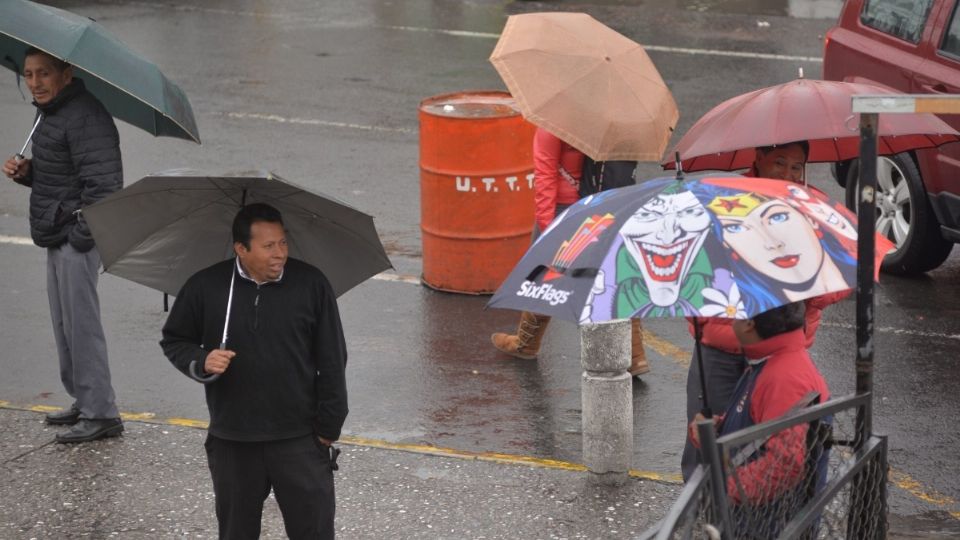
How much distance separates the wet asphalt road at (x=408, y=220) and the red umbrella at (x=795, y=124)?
1747 millimetres

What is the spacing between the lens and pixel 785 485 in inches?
166

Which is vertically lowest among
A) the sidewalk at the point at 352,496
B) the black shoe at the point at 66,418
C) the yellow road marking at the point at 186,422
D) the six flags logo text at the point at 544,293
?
the yellow road marking at the point at 186,422

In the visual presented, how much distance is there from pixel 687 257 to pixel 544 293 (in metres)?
0.42

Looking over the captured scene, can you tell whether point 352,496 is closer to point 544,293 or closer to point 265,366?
point 265,366

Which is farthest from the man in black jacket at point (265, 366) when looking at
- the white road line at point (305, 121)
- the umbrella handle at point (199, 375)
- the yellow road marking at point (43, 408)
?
the white road line at point (305, 121)

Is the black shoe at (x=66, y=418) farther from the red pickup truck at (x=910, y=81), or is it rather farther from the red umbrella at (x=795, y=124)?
the red pickup truck at (x=910, y=81)

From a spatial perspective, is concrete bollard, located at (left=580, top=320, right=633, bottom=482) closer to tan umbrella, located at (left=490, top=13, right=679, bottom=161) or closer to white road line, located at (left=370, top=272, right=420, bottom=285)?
tan umbrella, located at (left=490, top=13, right=679, bottom=161)

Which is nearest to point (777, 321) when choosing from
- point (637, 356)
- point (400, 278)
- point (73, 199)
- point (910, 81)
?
point (637, 356)

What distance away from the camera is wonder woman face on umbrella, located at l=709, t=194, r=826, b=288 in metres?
4.14

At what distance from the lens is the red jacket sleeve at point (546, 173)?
302 inches

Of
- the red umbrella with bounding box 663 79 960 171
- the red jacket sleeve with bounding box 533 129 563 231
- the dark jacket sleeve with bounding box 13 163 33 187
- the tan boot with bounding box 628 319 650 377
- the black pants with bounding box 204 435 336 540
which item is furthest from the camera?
the tan boot with bounding box 628 319 650 377

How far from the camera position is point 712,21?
18.5 m

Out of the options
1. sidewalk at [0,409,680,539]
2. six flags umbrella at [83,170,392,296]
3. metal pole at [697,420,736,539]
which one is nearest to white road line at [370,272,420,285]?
Result: sidewalk at [0,409,680,539]

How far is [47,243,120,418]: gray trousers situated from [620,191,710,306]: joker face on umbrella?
11.6 ft
